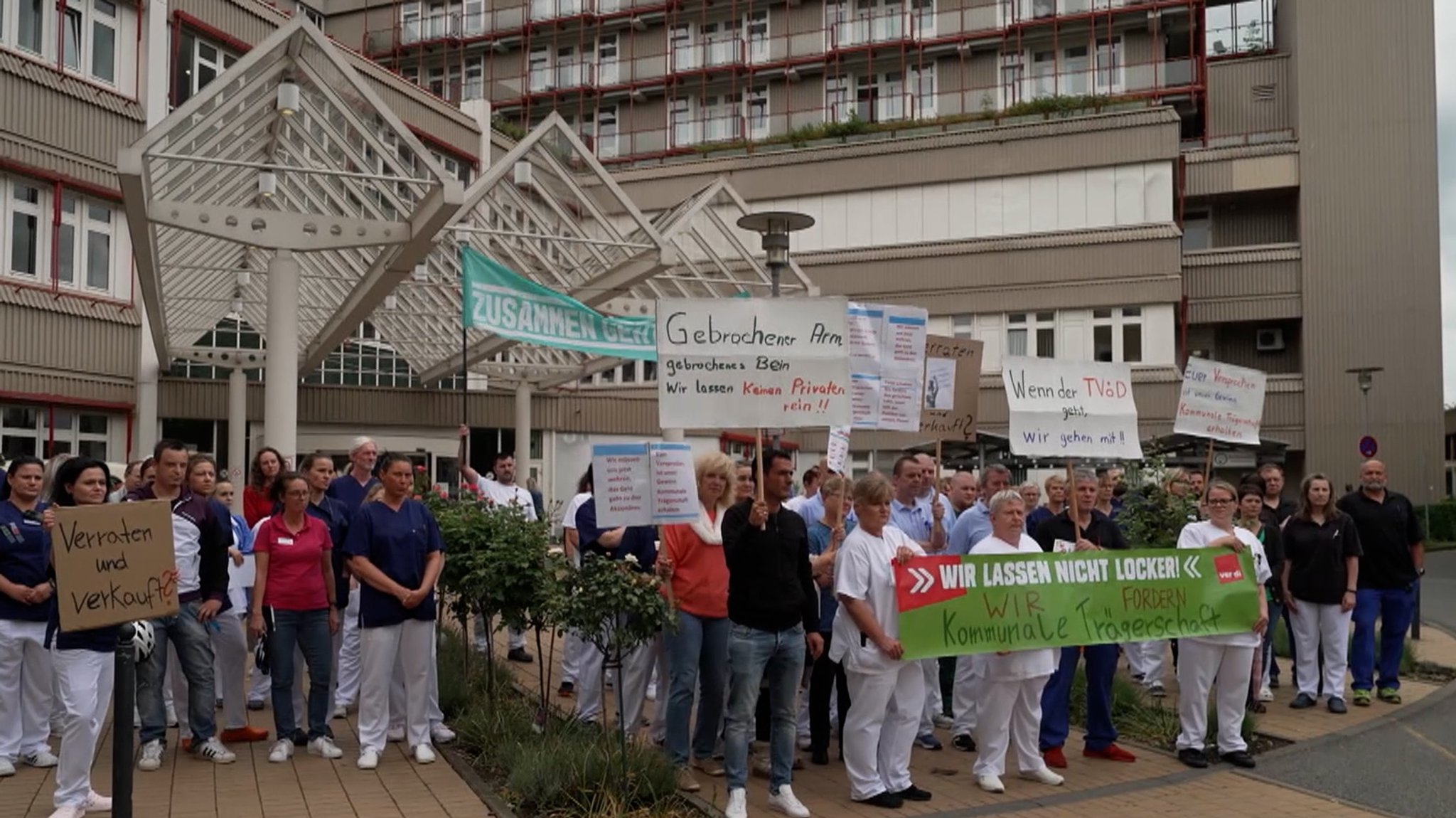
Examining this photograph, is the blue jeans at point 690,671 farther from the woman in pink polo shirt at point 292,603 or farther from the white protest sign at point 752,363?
the woman in pink polo shirt at point 292,603

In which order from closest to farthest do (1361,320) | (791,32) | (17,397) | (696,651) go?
(696,651)
(17,397)
(1361,320)
(791,32)

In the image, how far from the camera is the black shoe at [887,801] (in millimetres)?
7477

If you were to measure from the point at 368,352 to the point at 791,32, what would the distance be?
64.9 feet

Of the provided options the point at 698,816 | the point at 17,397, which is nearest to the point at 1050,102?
the point at 17,397

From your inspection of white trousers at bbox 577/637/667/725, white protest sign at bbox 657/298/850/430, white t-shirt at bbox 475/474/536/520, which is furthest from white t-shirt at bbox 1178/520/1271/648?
white t-shirt at bbox 475/474/536/520

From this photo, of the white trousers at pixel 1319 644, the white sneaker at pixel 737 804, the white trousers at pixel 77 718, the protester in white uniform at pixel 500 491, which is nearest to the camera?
the white trousers at pixel 77 718

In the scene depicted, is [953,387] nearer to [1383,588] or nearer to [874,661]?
[874,661]

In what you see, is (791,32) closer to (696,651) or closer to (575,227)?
(575,227)

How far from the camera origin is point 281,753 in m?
8.31

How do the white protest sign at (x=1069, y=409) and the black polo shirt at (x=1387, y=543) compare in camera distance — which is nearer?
the white protest sign at (x=1069, y=409)

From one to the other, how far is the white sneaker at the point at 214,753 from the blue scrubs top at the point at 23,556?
1.41m

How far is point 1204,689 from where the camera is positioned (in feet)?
29.0

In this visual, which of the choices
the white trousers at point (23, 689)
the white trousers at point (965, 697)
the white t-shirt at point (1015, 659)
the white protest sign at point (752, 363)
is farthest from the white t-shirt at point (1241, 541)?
the white trousers at point (23, 689)

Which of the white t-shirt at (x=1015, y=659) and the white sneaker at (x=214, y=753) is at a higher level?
the white t-shirt at (x=1015, y=659)
